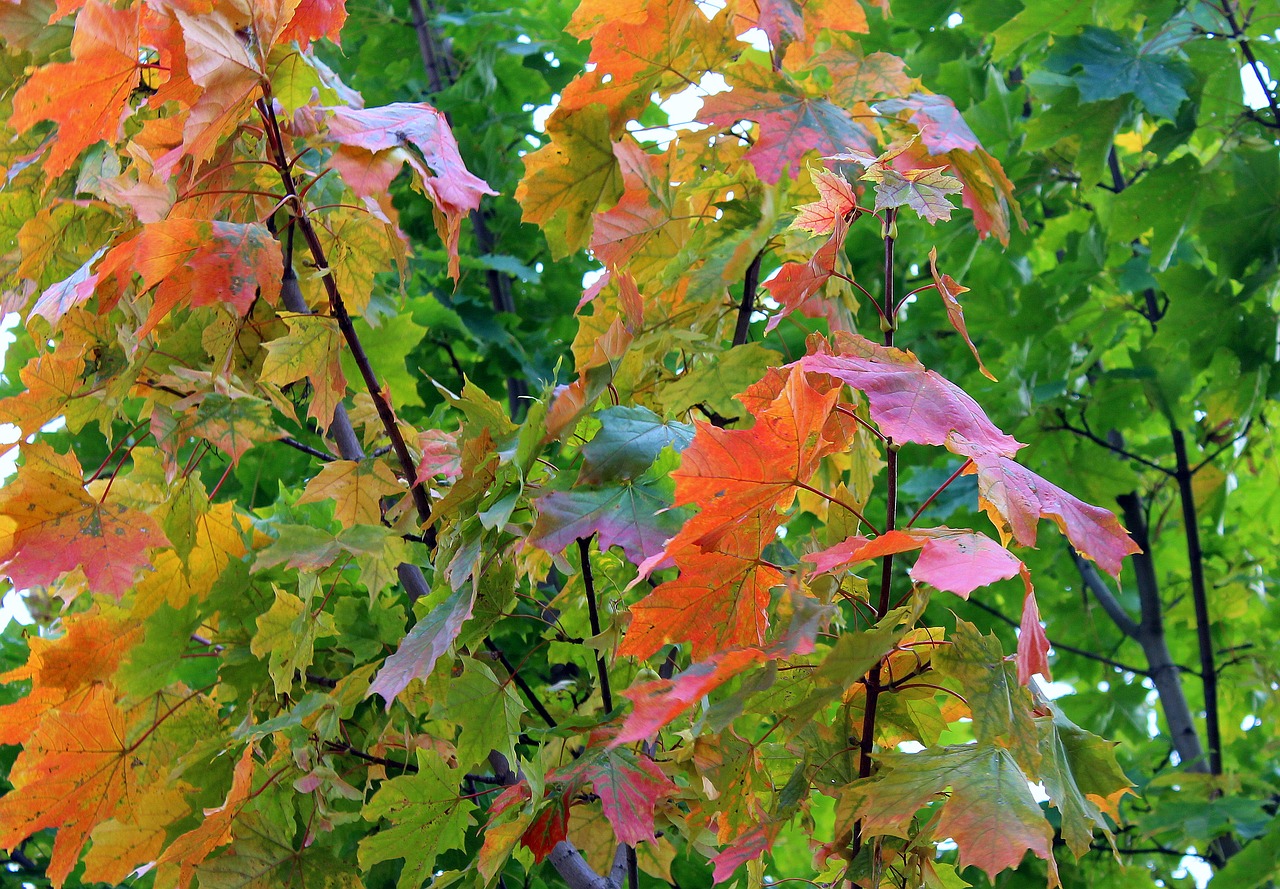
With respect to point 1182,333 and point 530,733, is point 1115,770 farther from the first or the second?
point 1182,333

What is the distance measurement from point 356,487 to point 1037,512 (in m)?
0.94

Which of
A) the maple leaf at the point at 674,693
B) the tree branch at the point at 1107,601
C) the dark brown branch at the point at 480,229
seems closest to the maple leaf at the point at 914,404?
the maple leaf at the point at 674,693

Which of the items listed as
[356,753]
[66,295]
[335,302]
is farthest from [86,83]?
[356,753]

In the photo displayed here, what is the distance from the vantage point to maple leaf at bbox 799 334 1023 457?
34.5 inches

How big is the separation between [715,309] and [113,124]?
827mm

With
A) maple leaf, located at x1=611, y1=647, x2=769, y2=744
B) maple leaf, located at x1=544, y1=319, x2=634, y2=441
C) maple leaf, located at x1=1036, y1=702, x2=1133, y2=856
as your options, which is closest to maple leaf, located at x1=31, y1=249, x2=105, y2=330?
maple leaf, located at x1=544, y1=319, x2=634, y2=441

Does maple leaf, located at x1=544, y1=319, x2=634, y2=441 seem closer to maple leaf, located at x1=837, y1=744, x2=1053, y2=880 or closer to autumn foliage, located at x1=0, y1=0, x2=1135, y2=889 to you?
autumn foliage, located at x1=0, y1=0, x2=1135, y2=889

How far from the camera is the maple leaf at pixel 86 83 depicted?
1.23 m

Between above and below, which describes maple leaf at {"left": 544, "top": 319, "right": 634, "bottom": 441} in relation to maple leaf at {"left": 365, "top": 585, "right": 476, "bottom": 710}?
above

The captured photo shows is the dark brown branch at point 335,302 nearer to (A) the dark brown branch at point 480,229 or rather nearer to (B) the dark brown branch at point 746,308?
(B) the dark brown branch at point 746,308

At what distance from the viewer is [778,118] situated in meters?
1.42

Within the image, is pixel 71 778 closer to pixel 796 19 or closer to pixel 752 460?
pixel 752 460

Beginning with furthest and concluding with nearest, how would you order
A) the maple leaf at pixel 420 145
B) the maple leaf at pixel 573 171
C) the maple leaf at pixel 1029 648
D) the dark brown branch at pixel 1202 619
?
the dark brown branch at pixel 1202 619 → the maple leaf at pixel 573 171 → the maple leaf at pixel 420 145 → the maple leaf at pixel 1029 648

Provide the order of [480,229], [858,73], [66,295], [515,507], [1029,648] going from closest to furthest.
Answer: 1. [1029,648]
2. [515,507]
3. [66,295]
4. [858,73]
5. [480,229]
